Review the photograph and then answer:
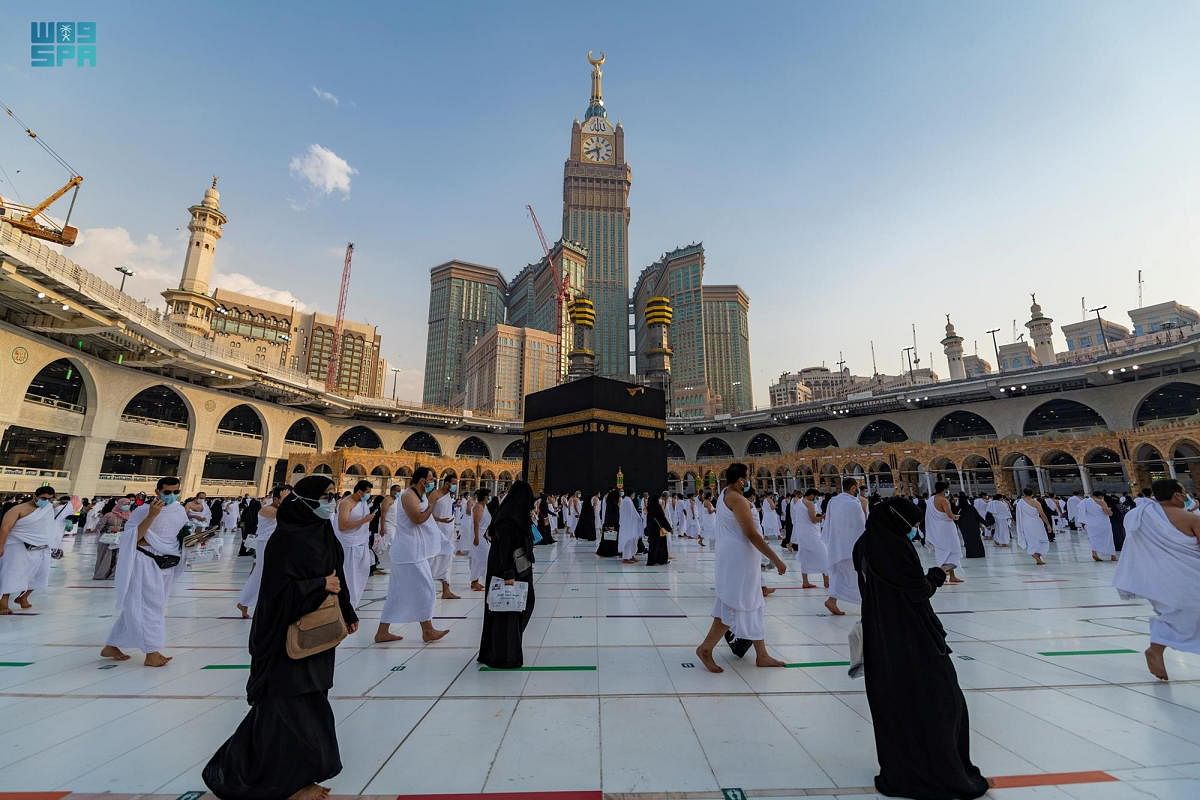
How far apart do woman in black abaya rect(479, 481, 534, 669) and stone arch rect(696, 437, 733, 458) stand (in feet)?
134

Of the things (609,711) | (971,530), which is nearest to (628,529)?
(609,711)

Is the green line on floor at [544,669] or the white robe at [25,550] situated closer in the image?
the green line on floor at [544,669]

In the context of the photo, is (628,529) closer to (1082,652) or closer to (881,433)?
(1082,652)

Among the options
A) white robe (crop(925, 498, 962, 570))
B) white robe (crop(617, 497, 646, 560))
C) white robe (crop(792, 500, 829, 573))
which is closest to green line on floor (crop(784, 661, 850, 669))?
white robe (crop(792, 500, 829, 573))

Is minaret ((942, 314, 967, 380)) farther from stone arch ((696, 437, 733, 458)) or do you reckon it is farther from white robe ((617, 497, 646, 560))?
white robe ((617, 497, 646, 560))

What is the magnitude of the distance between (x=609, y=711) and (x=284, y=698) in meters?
1.67

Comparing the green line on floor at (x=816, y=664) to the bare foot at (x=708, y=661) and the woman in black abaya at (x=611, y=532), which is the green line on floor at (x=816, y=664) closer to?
the bare foot at (x=708, y=661)

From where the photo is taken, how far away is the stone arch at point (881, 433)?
114 feet

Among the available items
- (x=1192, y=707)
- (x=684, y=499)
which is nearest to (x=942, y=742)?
(x=1192, y=707)

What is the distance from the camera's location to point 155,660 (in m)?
3.65

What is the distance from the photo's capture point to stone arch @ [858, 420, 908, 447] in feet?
114

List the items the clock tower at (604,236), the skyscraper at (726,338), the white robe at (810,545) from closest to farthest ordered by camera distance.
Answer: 1. the white robe at (810,545)
2. the clock tower at (604,236)
3. the skyscraper at (726,338)

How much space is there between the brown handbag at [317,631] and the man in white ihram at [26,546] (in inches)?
220

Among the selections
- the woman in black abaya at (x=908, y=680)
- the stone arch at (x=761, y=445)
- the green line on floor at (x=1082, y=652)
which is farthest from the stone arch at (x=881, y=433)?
the woman in black abaya at (x=908, y=680)
